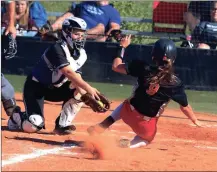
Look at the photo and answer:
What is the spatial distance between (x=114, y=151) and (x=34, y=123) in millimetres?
1300

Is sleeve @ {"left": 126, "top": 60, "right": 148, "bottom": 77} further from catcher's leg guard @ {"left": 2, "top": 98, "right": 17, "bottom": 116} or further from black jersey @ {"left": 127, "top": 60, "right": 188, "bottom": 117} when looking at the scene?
catcher's leg guard @ {"left": 2, "top": 98, "right": 17, "bottom": 116}

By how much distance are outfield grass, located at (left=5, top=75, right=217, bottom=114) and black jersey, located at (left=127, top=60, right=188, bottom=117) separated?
3.09 metres

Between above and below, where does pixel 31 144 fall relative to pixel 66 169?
below

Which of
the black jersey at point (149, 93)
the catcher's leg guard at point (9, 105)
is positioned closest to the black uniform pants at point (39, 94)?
the catcher's leg guard at point (9, 105)

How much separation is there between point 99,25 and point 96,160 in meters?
6.67

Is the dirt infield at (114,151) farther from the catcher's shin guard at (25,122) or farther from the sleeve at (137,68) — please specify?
the sleeve at (137,68)

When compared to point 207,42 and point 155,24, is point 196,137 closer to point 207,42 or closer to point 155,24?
point 207,42

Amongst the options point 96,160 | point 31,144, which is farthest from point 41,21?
point 96,160

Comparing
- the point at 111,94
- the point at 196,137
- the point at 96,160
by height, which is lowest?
the point at 111,94

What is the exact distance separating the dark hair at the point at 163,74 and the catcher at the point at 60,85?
2.26 ft

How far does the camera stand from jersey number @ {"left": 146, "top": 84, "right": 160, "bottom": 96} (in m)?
6.23

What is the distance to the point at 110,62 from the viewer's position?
11.3 metres

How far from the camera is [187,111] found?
6.44 metres

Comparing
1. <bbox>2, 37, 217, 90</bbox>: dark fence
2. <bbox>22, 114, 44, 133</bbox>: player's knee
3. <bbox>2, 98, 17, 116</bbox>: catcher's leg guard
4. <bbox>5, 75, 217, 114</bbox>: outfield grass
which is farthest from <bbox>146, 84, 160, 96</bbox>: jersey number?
<bbox>2, 37, 217, 90</bbox>: dark fence
